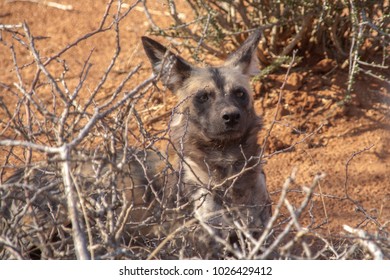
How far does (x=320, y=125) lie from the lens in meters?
→ 5.86

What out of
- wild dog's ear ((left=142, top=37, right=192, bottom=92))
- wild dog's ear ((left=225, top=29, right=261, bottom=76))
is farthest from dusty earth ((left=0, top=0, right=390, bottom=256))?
wild dog's ear ((left=142, top=37, right=192, bottom=92))

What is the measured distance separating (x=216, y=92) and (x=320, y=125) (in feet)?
4.19

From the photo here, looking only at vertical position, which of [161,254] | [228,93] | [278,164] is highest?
[228,93]

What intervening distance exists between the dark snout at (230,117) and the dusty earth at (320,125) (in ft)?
2.32

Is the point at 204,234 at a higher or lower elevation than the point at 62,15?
lower

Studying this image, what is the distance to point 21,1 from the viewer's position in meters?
8.54

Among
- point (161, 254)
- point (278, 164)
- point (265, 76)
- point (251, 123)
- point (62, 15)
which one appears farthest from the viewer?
Result: point (62, 15)

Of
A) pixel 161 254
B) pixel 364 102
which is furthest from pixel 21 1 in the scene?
pixel 161 254

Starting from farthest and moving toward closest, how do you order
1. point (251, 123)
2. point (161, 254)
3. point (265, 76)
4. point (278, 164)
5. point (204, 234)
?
point (265, 76) < point (278, 164) < point (251, 123) < point (204, 234) < point (161, 254)

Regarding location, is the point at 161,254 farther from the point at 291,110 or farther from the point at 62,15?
the point at 62,15

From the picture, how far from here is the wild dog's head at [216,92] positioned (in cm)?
475

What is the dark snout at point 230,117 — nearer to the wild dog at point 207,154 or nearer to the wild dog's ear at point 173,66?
the wild dog at point 207,154

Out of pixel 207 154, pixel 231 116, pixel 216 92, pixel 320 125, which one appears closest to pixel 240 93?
pixel 216 92

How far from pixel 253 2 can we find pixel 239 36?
0.42m
